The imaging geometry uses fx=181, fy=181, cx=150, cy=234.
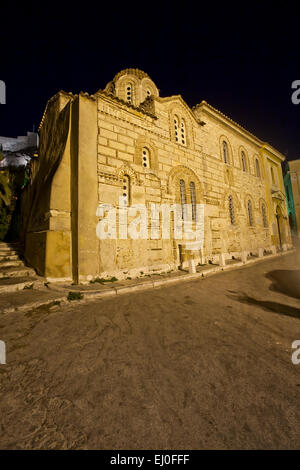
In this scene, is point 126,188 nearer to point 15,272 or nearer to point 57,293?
point 57,293

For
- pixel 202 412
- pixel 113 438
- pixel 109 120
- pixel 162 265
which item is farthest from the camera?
pixel 162 265

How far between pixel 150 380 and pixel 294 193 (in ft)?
109

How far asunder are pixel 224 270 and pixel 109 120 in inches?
350

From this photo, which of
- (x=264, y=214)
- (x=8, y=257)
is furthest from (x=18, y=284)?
(x=264, y=214)

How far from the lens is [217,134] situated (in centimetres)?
1334

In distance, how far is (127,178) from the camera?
26.1ft

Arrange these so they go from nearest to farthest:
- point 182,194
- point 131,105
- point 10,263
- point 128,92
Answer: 1. point 10,263
2. point 131,105
3. point 182,194
4. point 128,92

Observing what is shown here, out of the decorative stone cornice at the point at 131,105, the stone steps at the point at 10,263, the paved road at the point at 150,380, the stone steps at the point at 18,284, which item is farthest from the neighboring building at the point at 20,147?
the paved road at the point at 150,380

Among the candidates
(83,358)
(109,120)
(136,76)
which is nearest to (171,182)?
(109,120)

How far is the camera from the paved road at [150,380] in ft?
4.62

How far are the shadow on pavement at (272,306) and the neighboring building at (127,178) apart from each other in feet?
13.0

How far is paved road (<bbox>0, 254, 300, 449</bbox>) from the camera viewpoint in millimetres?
1409

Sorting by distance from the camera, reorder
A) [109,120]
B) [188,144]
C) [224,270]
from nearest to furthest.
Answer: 1. [109,120]
2. [224,270]
3. [188,144]

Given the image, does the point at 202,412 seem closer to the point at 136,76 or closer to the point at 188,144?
the point at 188,144
